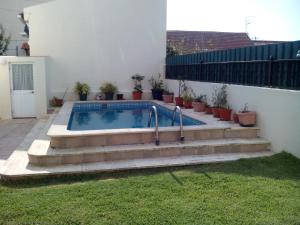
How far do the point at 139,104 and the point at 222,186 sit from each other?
11.1 meters

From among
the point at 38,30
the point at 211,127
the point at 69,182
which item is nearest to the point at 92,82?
the point at 38,30

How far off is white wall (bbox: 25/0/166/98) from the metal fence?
4447mm

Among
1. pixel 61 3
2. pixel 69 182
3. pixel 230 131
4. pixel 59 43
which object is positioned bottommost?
pixel 69 182

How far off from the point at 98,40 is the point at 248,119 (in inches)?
427

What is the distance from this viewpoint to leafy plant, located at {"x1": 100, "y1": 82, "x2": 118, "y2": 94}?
1662 cm

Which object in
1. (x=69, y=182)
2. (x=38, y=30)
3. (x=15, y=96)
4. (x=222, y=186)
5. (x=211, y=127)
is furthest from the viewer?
(x=38, y=30)

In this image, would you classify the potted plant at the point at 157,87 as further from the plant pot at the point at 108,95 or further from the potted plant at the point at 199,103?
the potted plant at the point at 199,103

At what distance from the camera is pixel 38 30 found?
16.2m

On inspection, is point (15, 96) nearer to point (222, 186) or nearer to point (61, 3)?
point (61, 3)

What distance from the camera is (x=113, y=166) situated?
6391 millimetres

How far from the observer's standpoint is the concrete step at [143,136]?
7.06 meters

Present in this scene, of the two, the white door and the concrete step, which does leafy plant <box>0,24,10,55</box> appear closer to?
the white door

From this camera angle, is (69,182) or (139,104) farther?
(139,104)

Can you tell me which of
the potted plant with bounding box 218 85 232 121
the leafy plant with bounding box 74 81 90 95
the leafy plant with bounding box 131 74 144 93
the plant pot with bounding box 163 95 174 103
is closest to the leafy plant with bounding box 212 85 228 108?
the potted plant with bounding box 218 85 232 121
